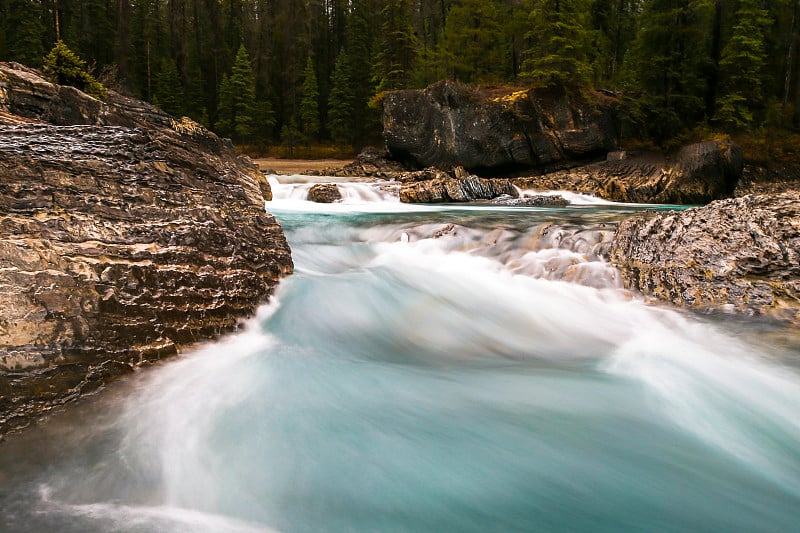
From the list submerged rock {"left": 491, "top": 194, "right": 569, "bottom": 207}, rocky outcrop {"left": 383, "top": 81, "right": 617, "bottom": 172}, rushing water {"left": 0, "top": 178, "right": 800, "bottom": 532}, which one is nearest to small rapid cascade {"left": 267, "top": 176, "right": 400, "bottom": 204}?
submerged rock {"left": 491, "top": 194, "right": 569, "bottom": 207}

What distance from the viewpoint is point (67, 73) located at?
10.4 meters

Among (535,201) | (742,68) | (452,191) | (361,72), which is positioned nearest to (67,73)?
(452,191)

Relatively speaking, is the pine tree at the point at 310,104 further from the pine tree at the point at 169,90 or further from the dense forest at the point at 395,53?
the pine tree at the point at 169,90

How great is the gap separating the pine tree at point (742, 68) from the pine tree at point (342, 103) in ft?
87.1

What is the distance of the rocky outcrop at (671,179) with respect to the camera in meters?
17.0

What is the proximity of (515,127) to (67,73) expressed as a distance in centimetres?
1704

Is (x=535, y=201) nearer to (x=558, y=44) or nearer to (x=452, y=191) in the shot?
(x=452, y=191)

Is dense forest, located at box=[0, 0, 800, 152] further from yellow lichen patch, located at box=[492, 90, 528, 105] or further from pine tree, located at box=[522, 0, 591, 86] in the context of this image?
yellow lichen patch, located at box=[492, 90, 528, 105]

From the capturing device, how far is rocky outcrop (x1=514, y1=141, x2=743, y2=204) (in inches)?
668

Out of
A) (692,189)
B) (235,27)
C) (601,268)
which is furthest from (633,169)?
(235,27)

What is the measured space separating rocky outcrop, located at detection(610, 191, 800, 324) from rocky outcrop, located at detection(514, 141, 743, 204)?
13.6 meters

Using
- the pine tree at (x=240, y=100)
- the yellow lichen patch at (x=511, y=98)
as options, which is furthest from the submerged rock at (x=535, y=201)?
the pine tree at (x=240, y=100)

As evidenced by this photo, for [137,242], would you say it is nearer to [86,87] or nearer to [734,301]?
[734,301]

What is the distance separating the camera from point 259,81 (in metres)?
42.4
